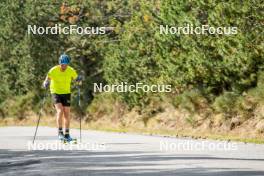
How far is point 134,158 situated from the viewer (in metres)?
12.7

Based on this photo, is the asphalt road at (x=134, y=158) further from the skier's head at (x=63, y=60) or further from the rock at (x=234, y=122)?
the rock at (x=234, y=122)

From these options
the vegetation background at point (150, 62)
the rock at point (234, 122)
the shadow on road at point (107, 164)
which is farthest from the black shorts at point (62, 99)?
the rock at point (234, 122)

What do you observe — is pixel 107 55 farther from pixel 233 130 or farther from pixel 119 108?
pixel 233 130

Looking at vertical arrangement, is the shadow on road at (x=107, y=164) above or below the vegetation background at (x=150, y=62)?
below

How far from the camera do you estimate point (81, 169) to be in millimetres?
11000

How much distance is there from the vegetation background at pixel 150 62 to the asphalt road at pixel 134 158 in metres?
5.50

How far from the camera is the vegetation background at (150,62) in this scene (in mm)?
21453

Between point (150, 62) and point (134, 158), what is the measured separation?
53.5ft

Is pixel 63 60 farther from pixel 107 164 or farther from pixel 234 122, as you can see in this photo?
pixel 234 122

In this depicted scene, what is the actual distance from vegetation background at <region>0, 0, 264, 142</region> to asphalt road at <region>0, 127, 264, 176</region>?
18.1ft

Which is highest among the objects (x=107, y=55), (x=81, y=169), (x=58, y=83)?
(x=107, y=55)

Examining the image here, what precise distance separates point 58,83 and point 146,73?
1271 centimetres

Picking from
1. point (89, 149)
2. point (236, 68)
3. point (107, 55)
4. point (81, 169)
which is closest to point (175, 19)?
point (236, 68)

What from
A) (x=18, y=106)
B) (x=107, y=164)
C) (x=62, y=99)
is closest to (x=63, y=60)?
(x=62, y=99)
